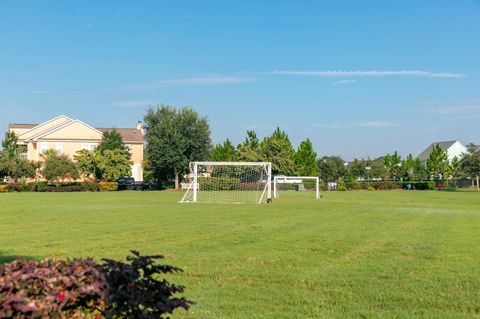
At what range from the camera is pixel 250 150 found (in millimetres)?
69125

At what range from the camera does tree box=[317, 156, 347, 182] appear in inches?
3307

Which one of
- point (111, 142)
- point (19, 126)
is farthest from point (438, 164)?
point (19, 126)

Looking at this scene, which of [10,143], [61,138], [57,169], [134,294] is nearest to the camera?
[134,294]

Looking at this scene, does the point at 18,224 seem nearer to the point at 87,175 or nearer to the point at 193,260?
the point at 193,260

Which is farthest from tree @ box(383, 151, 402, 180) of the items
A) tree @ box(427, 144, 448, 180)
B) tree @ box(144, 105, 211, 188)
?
tree @ box(144, 105, 211, 188)

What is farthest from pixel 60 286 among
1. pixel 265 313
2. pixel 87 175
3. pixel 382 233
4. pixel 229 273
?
pixel 87 175

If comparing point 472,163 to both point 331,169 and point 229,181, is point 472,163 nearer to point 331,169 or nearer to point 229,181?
point 331,169

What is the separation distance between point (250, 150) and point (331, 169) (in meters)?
20.9

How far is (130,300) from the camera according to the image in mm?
2832

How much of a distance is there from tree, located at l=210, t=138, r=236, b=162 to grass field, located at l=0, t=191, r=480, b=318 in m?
56.0

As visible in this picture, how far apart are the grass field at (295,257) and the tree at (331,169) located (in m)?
67.0

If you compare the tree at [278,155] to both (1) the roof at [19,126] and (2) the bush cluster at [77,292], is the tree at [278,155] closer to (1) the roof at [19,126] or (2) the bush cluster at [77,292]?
(1) the roof at [19,126]

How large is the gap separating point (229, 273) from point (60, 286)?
5405 millimetres

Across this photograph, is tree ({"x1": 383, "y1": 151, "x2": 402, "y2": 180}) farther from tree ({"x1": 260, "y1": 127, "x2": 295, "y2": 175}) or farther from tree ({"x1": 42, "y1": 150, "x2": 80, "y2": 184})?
tree ({"x1": 42, "y1": 150, "x2": 80, "y2": 184})
